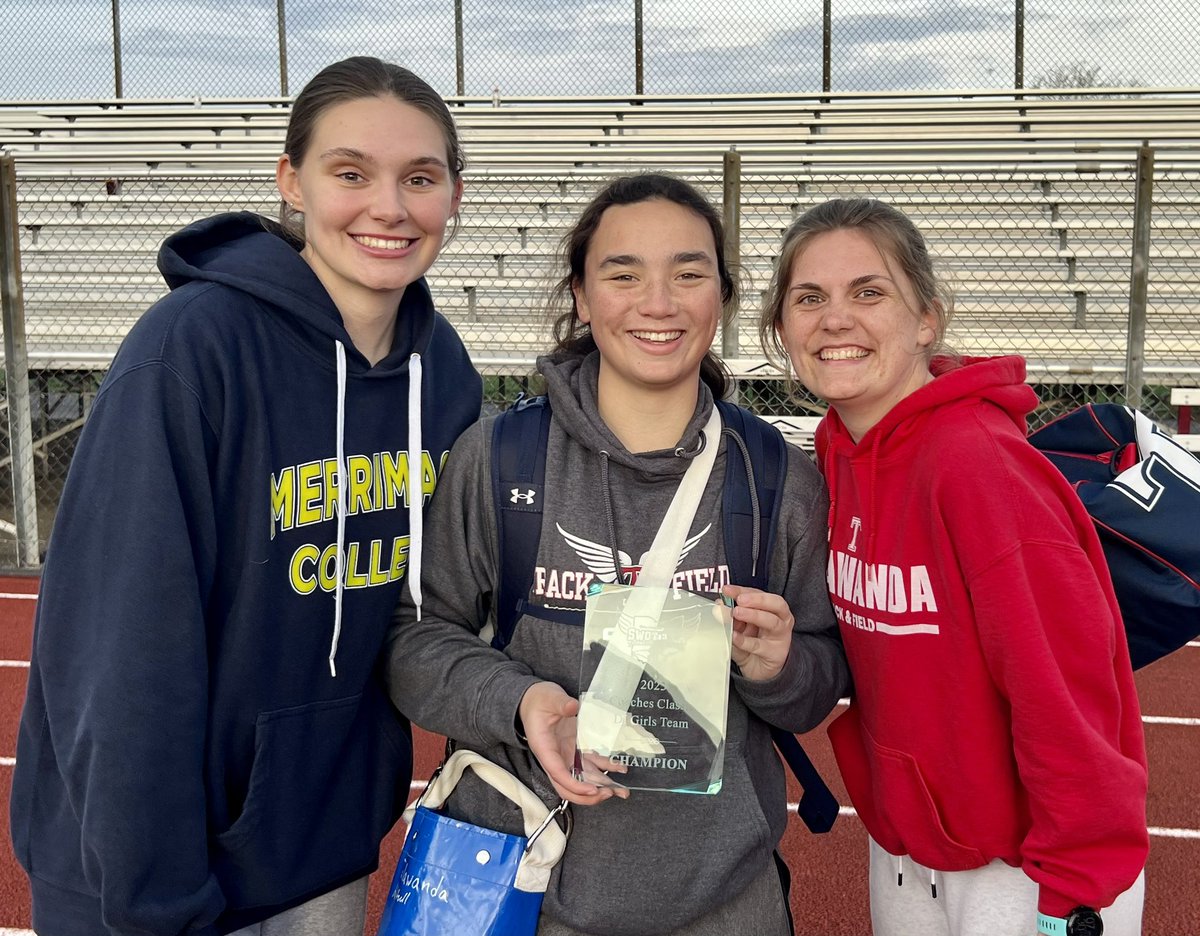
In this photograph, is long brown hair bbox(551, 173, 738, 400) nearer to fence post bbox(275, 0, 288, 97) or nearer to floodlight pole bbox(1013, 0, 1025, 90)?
floodlight pole bbox(1013, 0, 1025, 90)

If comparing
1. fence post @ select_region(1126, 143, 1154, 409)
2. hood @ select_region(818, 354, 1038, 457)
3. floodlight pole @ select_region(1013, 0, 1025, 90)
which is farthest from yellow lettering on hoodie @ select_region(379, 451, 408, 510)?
floodlight pole @ select_region(1013, 0, 1025, 90)

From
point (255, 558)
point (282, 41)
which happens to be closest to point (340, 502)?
point (255, 558)

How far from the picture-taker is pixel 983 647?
176 cm

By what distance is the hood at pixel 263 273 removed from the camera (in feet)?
5.77

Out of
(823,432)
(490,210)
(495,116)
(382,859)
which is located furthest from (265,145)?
(823,432)

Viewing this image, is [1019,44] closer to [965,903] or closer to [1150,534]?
[1150,534]

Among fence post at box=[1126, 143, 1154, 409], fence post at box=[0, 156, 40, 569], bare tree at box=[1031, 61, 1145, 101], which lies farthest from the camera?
bare tree at box=[1031, 61, 1145, 101]

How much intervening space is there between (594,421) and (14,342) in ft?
18.8

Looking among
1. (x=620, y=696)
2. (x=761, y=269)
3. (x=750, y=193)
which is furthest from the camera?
(x=750, y=193)

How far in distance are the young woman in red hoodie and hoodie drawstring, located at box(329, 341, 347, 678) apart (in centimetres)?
80

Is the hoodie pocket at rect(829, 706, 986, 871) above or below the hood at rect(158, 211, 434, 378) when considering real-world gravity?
below

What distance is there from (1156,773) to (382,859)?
284cm

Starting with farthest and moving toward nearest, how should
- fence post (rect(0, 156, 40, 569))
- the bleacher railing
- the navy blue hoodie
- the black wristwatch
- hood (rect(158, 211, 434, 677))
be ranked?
the bleacher railing, fence post (rect(0, 156, 40, 569)), hood (rect(158, 211, 434, 677)), the black wristwatch, the navy blue hoodie

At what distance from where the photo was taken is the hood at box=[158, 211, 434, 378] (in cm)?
176
